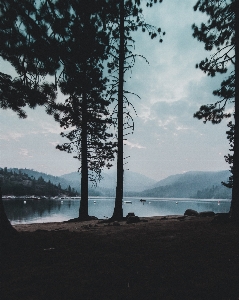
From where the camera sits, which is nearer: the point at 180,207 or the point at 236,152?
the point at 236,152

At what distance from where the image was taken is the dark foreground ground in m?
2.79

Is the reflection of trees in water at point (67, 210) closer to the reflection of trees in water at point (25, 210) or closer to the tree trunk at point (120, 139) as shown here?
the reflection of trees in water at point (25, 210)

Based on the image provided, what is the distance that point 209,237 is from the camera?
5738mm

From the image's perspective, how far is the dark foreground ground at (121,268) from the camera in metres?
2.79

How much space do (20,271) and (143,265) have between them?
2117 millimetres

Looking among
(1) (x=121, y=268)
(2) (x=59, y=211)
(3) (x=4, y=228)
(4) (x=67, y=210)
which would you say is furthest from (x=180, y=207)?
(1) (x=121, y=268)

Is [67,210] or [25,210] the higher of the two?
[25,210]

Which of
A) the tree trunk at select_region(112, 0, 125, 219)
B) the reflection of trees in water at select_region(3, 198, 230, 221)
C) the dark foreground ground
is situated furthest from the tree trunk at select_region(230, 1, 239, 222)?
the reflection of trees in water at select_region(3, 198, 230, 221)

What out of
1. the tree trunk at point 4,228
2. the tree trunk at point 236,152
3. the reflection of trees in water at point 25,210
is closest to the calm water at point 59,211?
the reflection of trees in water at point 25,210

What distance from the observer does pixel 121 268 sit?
3584 mm

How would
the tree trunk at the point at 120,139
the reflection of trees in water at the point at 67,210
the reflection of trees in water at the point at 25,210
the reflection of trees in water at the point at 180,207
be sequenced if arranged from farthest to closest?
the reflection of trees in water at the point at 180,207, the reflection of trees in water at the point at 67,210, the reflection of trees in water at the point at 25,210, the tree trunk at the point at 120,139

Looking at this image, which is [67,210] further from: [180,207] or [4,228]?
[4,228]

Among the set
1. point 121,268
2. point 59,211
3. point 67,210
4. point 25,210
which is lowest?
point 67,210

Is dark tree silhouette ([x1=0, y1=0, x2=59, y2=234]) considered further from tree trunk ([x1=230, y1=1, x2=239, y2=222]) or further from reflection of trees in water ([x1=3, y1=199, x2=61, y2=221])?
reflection of trees in water ([x1=3, y1=199, x2=61, y2=221])
